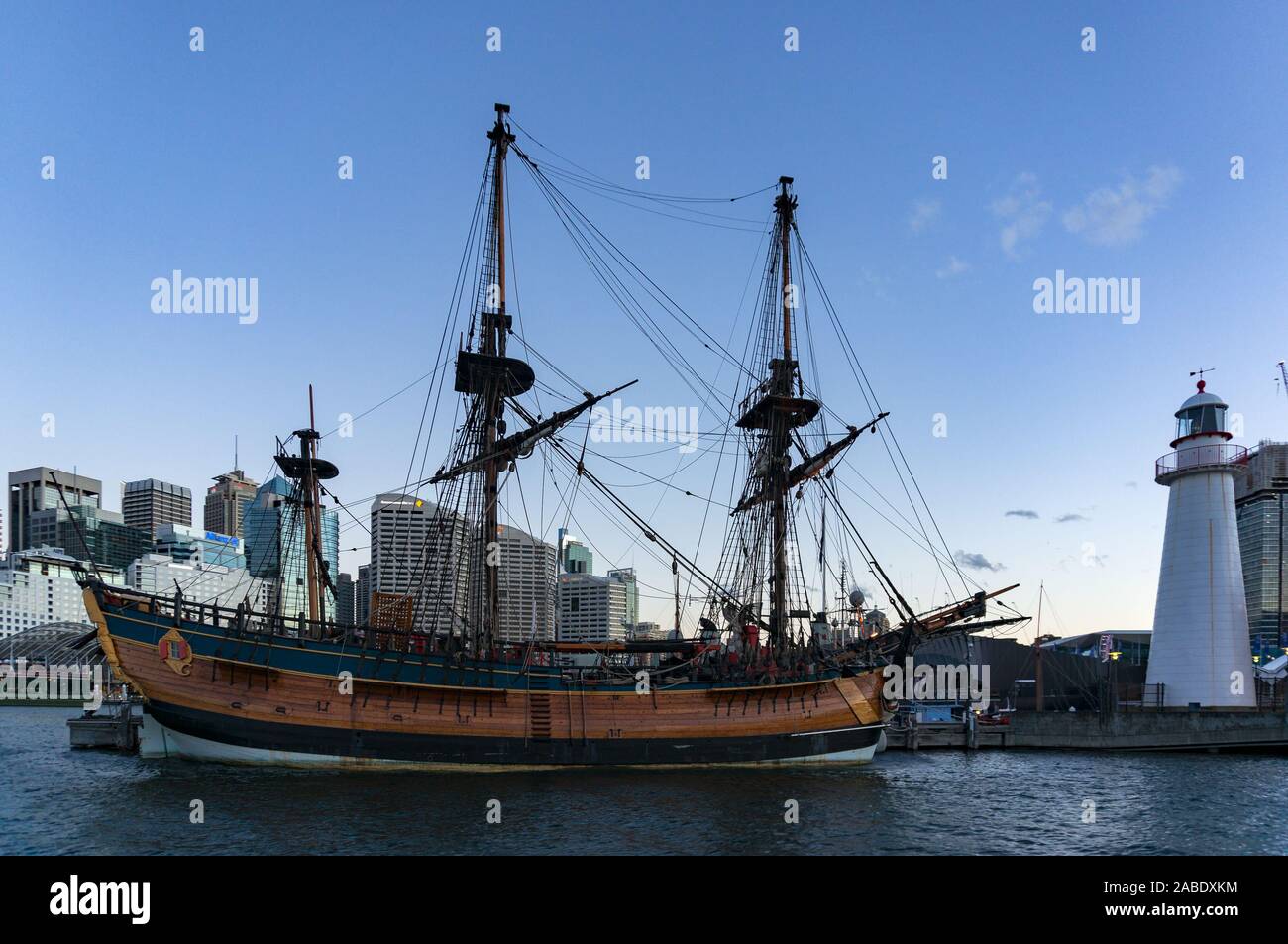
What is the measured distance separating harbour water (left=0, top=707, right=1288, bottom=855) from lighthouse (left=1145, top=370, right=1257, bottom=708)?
7.67 metres

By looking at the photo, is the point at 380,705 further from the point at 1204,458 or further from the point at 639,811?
the point at 1204,458

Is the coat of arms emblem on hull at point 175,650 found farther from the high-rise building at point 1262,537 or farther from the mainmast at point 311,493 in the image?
the high-rise building at point 1262,537

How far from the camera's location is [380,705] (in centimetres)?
3228

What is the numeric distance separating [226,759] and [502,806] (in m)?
13.2

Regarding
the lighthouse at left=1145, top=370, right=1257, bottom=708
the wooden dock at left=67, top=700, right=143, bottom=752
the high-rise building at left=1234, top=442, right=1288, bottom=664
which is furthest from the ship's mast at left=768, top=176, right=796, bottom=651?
the high-rise building at left=1234, top=442, right=1288, bottom=664

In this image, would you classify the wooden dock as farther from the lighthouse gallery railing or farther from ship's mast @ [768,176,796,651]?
the lighthouse gallery railing

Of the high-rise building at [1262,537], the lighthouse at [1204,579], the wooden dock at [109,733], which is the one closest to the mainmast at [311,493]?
the wooden dock at [109,733]

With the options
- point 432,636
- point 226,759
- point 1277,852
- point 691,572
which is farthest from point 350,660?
point 1277,852

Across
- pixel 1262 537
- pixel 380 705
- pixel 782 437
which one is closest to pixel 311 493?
pixel 380 705

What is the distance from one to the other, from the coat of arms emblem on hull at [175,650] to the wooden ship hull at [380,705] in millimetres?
44

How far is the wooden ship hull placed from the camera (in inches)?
1235

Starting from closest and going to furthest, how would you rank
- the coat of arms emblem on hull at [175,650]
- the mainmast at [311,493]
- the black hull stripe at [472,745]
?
the coat of arms emblem on hull at [175,650] → the black hull stripe at [472,745] → the mainmast at [311,493]

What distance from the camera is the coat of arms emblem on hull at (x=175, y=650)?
3086 cm

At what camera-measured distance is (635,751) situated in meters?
35.1
